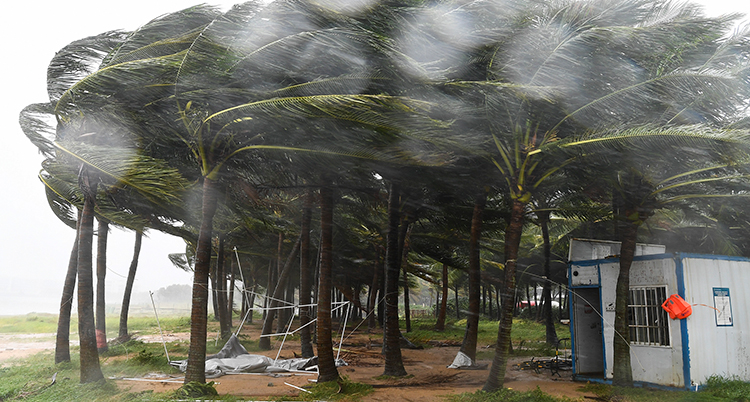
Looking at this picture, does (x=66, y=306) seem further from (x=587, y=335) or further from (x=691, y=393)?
(x=691, y=393)

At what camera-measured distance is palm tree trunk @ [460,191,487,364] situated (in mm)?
12867

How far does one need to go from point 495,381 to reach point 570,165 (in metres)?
4.52

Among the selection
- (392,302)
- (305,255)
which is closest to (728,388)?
(392,302)

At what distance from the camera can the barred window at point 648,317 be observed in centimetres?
902

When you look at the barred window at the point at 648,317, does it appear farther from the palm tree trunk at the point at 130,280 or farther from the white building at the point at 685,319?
the palm tree trunk at the point at 130,280

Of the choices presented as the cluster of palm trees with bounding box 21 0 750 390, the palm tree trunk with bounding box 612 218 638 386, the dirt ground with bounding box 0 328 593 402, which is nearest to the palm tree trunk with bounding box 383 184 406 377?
the cluster of palm trees with bounding box 21 0 750 390

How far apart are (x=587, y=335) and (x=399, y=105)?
7.35 meters

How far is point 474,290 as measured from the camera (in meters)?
13.4

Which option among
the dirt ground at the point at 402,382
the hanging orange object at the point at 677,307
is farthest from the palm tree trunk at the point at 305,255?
the hanging orange object at the point at 677,307

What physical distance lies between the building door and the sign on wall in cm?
219

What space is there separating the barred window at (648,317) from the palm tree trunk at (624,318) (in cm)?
38

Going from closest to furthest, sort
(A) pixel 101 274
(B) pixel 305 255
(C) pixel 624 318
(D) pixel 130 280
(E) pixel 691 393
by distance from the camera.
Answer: (E) pixel 691 393 < (C) pixel 624 318 < (B) pixel 305 255 < (A) pixel 101 274 < (D) pixel 130 280

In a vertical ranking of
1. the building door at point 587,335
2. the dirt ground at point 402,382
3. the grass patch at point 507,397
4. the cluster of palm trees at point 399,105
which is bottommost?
the dirt ground at point 402,382

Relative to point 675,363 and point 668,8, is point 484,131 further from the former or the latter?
point 675,363
